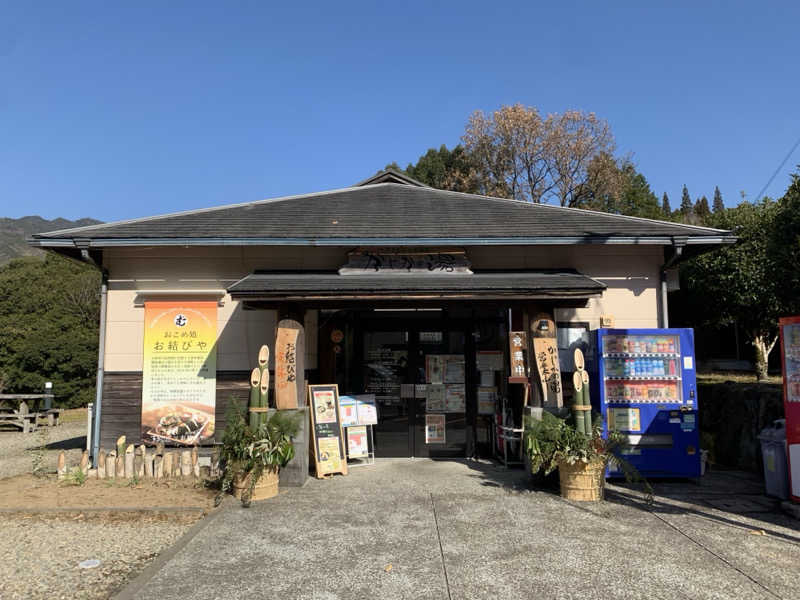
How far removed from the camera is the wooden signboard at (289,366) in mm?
7594

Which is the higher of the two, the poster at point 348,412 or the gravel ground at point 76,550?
the poster at point 348,412

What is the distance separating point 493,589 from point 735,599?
5.83 feet

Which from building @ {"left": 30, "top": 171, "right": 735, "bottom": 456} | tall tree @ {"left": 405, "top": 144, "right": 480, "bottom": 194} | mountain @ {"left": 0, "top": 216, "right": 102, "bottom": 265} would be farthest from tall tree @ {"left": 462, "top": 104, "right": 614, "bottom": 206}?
mountain @ {"left": 0, "top": 216, "right": 102, "bottom": 265}

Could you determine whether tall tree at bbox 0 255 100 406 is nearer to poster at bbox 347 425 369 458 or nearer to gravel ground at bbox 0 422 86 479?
gravel ground at bbox 0 422 86 479

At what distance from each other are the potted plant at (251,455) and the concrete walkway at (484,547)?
0.23 m

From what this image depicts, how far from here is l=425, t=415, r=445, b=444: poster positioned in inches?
355

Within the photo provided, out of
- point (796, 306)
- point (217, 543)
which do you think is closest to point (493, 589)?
point (217, 543)

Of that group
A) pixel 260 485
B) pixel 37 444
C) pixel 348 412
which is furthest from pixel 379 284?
pixel 37 444

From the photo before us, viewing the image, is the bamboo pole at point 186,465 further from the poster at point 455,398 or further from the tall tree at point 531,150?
the tall tree at point 531,150

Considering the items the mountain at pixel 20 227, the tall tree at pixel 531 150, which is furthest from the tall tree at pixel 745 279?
the mountain at pixel 20 227

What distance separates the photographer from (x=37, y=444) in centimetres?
1269

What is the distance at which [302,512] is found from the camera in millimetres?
6105

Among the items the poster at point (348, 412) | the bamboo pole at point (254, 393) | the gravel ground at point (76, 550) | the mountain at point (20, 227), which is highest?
the mountain at point (20, 227)

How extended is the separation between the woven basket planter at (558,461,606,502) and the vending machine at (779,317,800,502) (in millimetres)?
2086
